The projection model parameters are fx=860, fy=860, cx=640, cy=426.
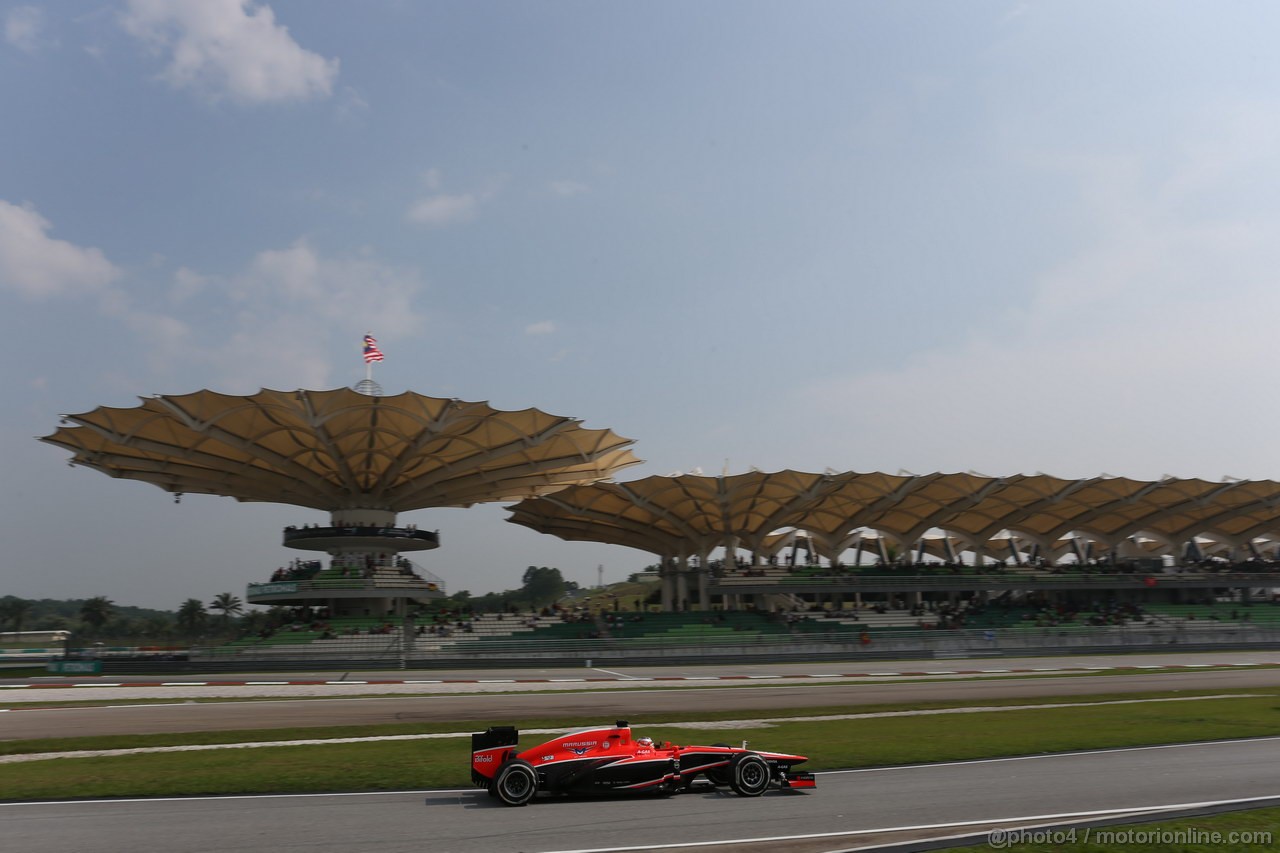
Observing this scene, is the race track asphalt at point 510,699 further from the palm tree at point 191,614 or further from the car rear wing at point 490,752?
the palm tree at point 191,614

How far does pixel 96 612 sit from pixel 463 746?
125942 millimetres

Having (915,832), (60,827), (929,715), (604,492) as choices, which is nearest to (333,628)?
(604,492)

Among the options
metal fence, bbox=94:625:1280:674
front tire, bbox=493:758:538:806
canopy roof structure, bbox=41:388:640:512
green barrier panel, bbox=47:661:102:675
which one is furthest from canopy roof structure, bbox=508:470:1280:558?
front tire, bbox=493:758:538:806

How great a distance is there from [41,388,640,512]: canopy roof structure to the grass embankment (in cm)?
3007

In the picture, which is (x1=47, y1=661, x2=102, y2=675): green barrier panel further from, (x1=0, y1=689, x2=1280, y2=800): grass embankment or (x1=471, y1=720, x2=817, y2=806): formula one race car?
(x1=471, y1=720, x2=817, y2=806): formula one race car

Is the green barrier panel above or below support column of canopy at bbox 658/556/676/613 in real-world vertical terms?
below

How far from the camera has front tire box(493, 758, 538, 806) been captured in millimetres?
11531

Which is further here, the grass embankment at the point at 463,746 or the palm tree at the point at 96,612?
the palm tree at the point at 96,612

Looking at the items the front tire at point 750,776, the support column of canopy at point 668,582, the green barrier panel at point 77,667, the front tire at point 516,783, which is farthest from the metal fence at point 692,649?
the front tire at point 516,783

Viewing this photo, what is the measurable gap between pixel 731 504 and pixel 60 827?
55380 mm

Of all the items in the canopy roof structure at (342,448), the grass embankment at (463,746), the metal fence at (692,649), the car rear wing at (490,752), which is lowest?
the metal fence at (692,649)

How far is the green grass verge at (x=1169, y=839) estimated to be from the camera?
9.00 meters

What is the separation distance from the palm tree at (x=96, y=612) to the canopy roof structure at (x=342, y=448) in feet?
250

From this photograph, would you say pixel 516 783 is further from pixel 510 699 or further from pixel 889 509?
pixel 889 509
